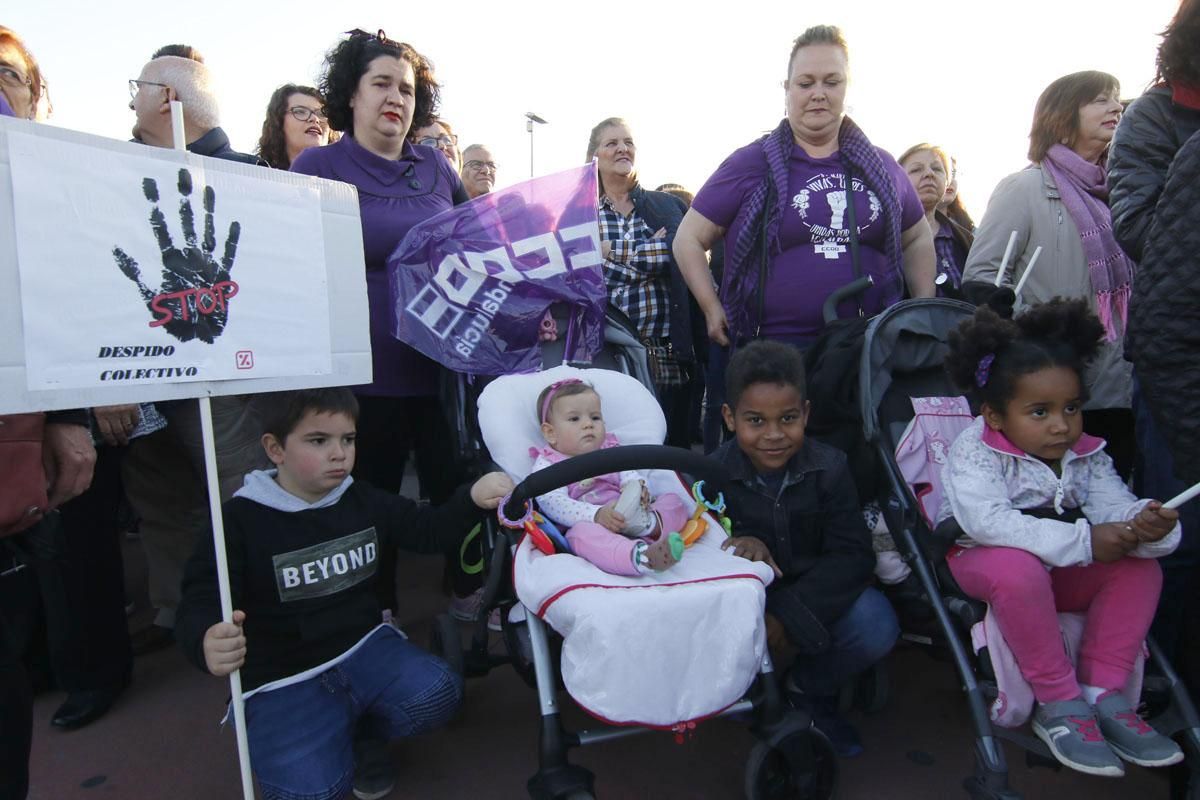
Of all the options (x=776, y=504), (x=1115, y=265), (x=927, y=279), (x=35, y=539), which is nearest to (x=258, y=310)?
(x=35, y=539)

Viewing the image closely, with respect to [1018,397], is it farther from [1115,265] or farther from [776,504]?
[1115,265]

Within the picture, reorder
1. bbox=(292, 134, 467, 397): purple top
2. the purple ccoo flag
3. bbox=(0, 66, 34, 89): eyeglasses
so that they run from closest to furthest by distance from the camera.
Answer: bbox=(0, 66, 34, 89): eyeglasses → the purple ccoo flag → bbox=(292, 134, 467, 397): purple top

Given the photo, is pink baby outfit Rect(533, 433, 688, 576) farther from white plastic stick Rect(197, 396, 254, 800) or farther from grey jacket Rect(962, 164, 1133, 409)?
grey jacket Rect(962, 164, 1133, 409)

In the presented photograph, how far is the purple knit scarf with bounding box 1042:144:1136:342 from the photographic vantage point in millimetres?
3109

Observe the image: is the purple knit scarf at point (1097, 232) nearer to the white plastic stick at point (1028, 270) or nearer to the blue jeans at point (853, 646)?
the white plastic stick at point (1028, 270)

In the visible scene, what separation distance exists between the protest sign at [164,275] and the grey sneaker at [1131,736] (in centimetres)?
220

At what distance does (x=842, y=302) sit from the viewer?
3.06m

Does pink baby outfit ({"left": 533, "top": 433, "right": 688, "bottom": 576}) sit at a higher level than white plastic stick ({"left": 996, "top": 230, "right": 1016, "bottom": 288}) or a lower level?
lower

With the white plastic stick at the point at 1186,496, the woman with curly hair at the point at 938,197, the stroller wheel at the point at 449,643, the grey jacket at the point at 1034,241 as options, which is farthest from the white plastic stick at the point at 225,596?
the woman with curly hair at the point at 938,197

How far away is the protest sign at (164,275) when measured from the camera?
1.73m

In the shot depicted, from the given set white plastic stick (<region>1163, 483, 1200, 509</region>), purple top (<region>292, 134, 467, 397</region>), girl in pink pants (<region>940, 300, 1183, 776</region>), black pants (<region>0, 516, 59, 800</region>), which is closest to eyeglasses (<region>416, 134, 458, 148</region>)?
purple top (<region>292, 134, 467, 397</region>)

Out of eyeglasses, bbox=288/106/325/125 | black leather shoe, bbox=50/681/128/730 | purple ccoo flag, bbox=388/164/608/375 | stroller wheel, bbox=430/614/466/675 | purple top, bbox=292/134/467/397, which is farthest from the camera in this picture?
eyeglasses, bbox=288/106/325/125

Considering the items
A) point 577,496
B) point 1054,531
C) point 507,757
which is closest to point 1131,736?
point 1054,531

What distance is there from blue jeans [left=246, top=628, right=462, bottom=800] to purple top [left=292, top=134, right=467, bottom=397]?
3.32 feet
